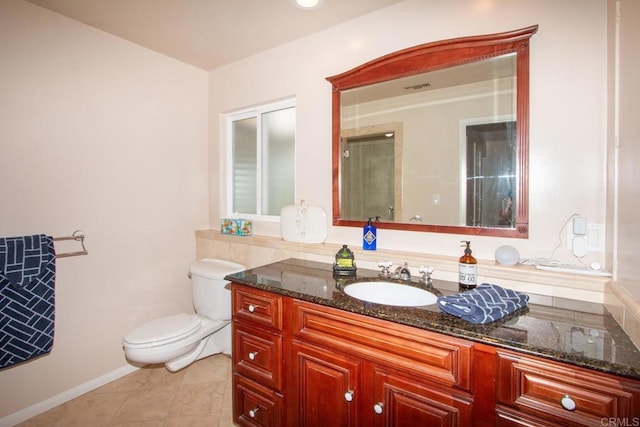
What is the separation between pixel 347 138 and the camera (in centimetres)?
196

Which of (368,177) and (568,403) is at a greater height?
(368,177)

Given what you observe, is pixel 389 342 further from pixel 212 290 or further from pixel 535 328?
pixel 212 290

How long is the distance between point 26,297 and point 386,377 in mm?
1962

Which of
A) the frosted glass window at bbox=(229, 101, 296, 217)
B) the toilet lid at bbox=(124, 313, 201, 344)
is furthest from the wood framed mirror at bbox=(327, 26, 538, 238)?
the toilet lid at bbox=(124, 313, 201, 344)

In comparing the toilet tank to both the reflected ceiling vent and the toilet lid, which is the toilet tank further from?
the reflected ceiling vent

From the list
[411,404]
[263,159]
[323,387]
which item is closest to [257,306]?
[323,387]

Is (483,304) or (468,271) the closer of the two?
(483,304)

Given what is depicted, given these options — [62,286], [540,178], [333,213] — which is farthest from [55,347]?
[540,178]

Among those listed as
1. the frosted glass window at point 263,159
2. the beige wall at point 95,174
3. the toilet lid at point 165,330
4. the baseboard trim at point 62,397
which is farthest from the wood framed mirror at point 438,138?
the baseboard trim at point 62,397

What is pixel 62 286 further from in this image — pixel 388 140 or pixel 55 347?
pixel 388 140

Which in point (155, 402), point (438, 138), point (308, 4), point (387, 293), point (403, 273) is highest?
point (308, 4)

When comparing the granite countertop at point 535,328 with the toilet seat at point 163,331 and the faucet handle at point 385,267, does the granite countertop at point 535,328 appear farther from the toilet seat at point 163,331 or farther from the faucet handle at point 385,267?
the toilet seat at point 163,331

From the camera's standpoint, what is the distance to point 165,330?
6.53 feet

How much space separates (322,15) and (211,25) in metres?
0.73
